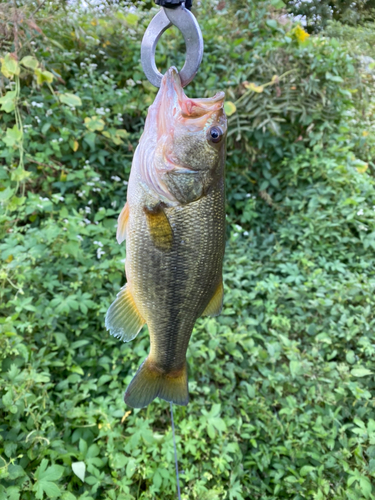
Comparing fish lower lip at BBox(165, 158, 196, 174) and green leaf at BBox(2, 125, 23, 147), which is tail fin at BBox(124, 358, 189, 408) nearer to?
fish lower lip at BBox(165, 158, 196, 174)

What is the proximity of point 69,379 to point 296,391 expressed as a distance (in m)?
1.53

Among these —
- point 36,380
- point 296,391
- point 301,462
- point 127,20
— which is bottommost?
point 301,462

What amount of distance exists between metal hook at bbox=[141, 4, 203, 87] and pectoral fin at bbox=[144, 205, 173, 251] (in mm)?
367

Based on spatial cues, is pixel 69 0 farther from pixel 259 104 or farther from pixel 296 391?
pixel 296 391

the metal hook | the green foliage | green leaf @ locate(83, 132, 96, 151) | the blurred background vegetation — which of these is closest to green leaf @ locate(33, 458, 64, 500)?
the blurred background vegetation

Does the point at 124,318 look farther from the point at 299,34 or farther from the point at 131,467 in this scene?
the point at 299,34

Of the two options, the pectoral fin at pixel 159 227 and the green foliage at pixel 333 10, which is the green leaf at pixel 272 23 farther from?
the green foliage at pixel 333 10

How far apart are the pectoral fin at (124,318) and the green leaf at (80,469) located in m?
0.99

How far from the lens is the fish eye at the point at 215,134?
94cm

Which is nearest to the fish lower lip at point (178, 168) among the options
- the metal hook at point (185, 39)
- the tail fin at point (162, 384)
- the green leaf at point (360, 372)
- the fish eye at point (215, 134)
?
the fish eye at point (215, 134)

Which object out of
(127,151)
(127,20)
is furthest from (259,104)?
(127,20)

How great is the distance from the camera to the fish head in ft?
3.10

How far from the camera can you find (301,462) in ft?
6.21

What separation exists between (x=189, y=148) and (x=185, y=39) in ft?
0.91
